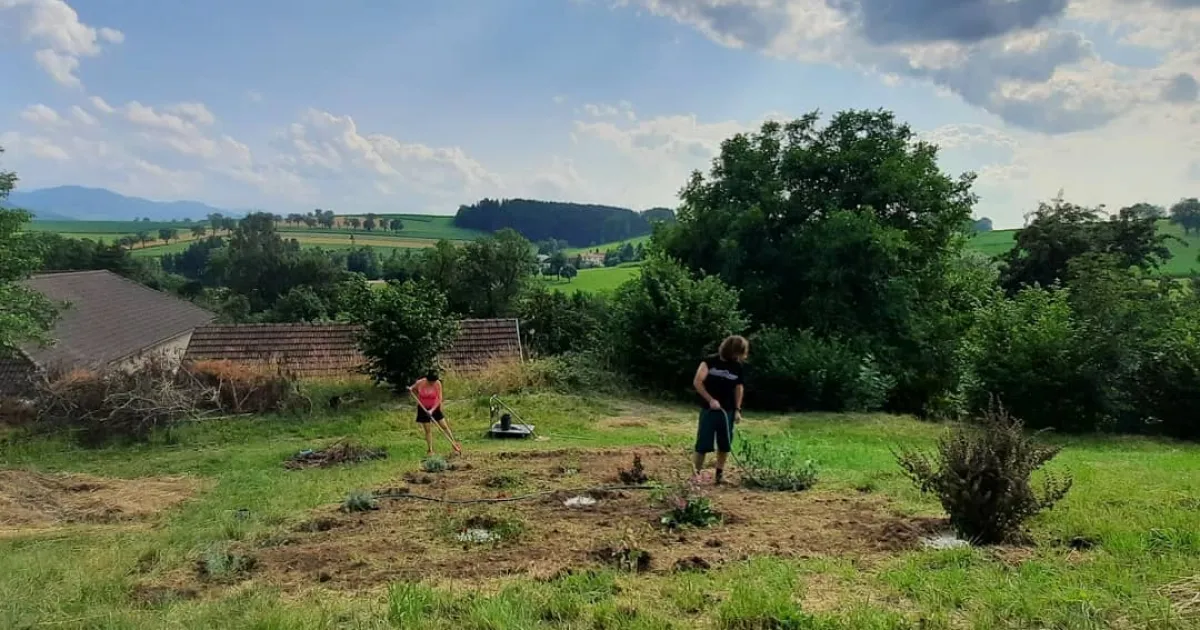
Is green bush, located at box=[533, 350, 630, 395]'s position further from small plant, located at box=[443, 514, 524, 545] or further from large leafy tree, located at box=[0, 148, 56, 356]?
small plant, located at box=[443, 514, 524, 545]

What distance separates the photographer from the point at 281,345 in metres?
24.0

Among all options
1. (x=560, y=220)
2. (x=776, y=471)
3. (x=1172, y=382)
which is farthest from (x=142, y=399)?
(x=560, y=220)

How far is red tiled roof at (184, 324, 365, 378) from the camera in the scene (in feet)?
74.8

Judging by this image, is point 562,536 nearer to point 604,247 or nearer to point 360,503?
point 360,503

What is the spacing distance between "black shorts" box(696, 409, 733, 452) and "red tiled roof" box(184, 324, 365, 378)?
1638 cm

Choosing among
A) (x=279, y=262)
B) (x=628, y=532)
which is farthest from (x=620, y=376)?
(x=279, y=262)

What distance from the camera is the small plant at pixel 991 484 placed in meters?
5.34

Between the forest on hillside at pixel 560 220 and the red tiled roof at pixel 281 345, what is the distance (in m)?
81.5

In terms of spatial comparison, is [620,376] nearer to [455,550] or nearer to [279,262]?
[455,550]

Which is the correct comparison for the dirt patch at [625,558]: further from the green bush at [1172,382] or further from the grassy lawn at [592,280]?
the grassy lawn at [592,280]

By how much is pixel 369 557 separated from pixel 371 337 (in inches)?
499

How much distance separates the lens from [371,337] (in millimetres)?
17594

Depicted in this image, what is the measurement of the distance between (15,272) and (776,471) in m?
18.4

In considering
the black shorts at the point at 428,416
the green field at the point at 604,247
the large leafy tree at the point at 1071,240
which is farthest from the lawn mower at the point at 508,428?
the green field at the point at 604,247
